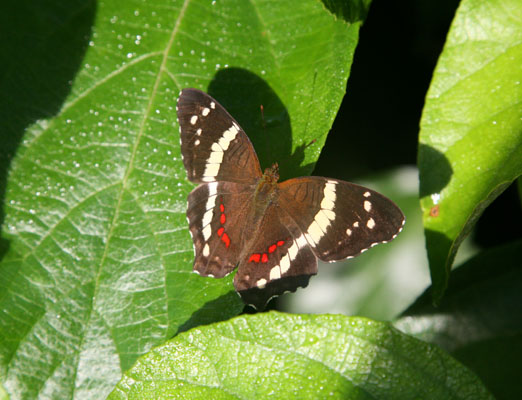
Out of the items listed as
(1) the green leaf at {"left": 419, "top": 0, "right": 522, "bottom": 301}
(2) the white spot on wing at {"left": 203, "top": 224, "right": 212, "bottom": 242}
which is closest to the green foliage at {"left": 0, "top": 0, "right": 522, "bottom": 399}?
(1) the green leaf at {"left": 419, "top": 0, "right": 522, "bottom": 301}

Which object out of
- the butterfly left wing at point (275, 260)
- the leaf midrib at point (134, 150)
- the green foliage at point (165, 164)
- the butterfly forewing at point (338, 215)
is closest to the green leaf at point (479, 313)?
the green foliage at point (165, 164)

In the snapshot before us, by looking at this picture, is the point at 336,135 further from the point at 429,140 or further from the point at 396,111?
the point at 429,140

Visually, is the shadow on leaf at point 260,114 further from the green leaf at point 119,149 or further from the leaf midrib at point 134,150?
the leaf midrib at point 134,150

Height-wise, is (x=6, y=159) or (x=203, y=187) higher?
(x=6, y=159)

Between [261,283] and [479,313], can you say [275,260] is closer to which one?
[261,283]

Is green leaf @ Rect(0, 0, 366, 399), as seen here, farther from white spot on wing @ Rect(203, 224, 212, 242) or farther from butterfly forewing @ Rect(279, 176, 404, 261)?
butterfly forewing @ Rect(279, 176, 404, 261)

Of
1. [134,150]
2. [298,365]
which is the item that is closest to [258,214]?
[134,150]

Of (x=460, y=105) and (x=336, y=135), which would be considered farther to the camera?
(x=336, y=135)

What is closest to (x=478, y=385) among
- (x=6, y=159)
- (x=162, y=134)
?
(x=162, y=134)
